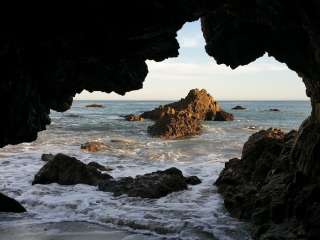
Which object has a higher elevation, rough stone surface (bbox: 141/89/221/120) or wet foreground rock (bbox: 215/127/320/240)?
rough stone surface (bbox: 141/89/221/120)

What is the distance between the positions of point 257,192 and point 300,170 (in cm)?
158

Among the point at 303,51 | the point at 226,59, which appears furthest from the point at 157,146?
the point at 303,51

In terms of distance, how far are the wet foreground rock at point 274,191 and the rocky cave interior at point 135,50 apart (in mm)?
34

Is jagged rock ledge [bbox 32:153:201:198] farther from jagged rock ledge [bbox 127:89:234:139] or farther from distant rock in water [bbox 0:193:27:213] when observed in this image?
jagged rock ledge [bbox 127:89:234:139]

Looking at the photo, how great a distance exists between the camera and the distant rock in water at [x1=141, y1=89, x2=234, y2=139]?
3010cm

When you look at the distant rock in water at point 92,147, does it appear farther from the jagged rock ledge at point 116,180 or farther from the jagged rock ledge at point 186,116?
the jagged rock ledge at point 116,180

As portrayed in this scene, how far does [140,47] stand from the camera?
379 inches

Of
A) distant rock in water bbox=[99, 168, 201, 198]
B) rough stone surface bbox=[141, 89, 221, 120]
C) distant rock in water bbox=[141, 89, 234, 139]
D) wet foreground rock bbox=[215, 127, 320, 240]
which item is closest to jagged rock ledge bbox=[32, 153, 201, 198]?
distant rock in water bbox=[99, 168, 201, 198]

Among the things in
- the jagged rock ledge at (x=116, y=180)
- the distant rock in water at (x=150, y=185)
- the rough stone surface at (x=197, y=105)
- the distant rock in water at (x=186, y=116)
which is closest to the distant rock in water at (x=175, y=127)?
the distant rock in water at (x=186, y=116)

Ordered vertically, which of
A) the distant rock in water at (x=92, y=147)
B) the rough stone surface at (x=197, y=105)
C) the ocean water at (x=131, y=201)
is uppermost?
the rough stone surface at (x=197, y=105)

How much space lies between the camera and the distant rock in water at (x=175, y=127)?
29.6 meters

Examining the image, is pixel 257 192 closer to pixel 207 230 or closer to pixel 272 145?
pixel 207 230

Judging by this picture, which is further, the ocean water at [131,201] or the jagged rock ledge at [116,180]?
the jagged rock ledge at [116,180]

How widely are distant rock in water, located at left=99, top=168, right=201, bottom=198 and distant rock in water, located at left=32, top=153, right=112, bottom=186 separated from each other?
893 millimetres
